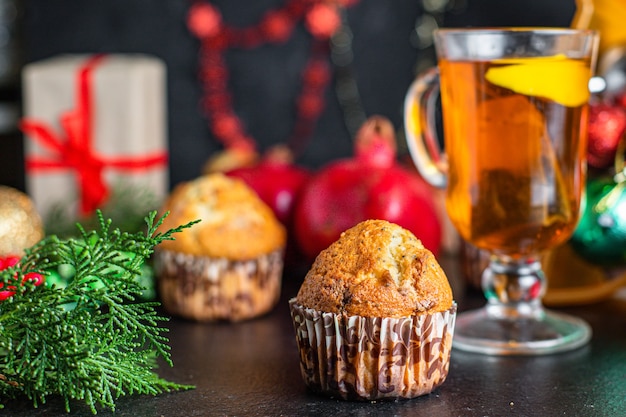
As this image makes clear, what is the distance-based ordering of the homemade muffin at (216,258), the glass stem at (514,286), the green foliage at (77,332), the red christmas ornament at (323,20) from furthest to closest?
the red christmas ornament at (323,20) → the homemade muffin at (216,258) → the glass stem at (514,286) → the green foliage at (77,332)

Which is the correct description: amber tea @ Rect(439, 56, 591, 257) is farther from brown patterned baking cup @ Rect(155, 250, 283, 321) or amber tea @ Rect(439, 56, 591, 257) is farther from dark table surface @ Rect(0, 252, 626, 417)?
brown patterned baking cup @ Rect(155, 250, 283, 321)

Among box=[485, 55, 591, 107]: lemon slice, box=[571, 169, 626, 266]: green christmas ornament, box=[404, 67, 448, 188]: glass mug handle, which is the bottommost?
box=[571, 169, 626, 266]: green christmas ornament

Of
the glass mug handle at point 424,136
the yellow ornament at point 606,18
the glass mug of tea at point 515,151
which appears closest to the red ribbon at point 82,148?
the glass mug handle at point 424,136

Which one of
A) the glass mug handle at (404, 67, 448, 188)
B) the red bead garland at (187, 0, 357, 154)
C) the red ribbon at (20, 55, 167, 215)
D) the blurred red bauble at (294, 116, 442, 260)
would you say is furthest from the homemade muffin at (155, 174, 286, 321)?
the red bead garland at (187, 0, 357, 154)

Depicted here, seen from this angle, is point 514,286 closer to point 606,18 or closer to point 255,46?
point 606,18

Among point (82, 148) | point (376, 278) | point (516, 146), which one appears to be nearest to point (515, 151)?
point (516, 146)

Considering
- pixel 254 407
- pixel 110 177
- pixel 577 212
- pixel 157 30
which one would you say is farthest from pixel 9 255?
pixel 157 30

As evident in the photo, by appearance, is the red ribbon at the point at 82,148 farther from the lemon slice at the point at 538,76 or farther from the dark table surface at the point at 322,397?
the lemon slice at the point at 538,76
